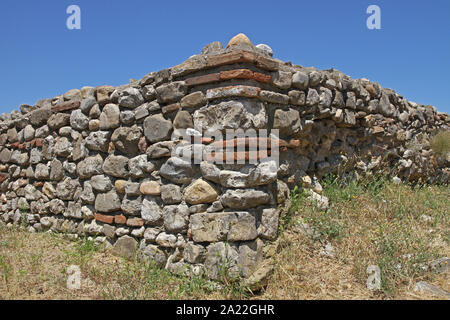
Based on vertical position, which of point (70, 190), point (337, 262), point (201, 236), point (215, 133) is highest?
point (215, 133)

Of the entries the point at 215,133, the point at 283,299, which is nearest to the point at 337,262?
the point at 283,299

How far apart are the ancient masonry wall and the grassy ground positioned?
0.19 metres

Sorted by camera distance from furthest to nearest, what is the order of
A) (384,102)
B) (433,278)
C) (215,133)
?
(384,102)
(215,133)
(433,278)

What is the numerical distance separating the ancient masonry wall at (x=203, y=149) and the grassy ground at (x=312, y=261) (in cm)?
19

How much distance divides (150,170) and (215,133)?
0.87 m

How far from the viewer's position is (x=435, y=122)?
250 inches

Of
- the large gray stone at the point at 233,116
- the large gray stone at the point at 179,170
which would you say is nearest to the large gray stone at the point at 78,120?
the large gray stone at the point at 179,170

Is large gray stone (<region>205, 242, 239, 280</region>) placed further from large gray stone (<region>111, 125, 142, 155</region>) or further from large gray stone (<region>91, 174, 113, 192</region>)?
large gray stone (<region>91, 174, 113, 192</region>)

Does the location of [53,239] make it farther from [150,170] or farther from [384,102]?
[384,102]

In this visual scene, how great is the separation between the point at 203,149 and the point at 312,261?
1.34 metres

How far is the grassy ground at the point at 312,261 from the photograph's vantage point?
267 centimetres

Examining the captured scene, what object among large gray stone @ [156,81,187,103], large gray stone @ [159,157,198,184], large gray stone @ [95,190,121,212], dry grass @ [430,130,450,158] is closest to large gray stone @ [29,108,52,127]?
large gray stone @ [95,190,121,212]


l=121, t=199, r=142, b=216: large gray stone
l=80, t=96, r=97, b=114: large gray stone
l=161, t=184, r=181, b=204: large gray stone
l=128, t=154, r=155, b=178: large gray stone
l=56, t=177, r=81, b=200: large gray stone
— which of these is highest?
l=80, t=96, r=97, b=114: large gray stone

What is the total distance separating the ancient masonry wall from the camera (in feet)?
9.28
